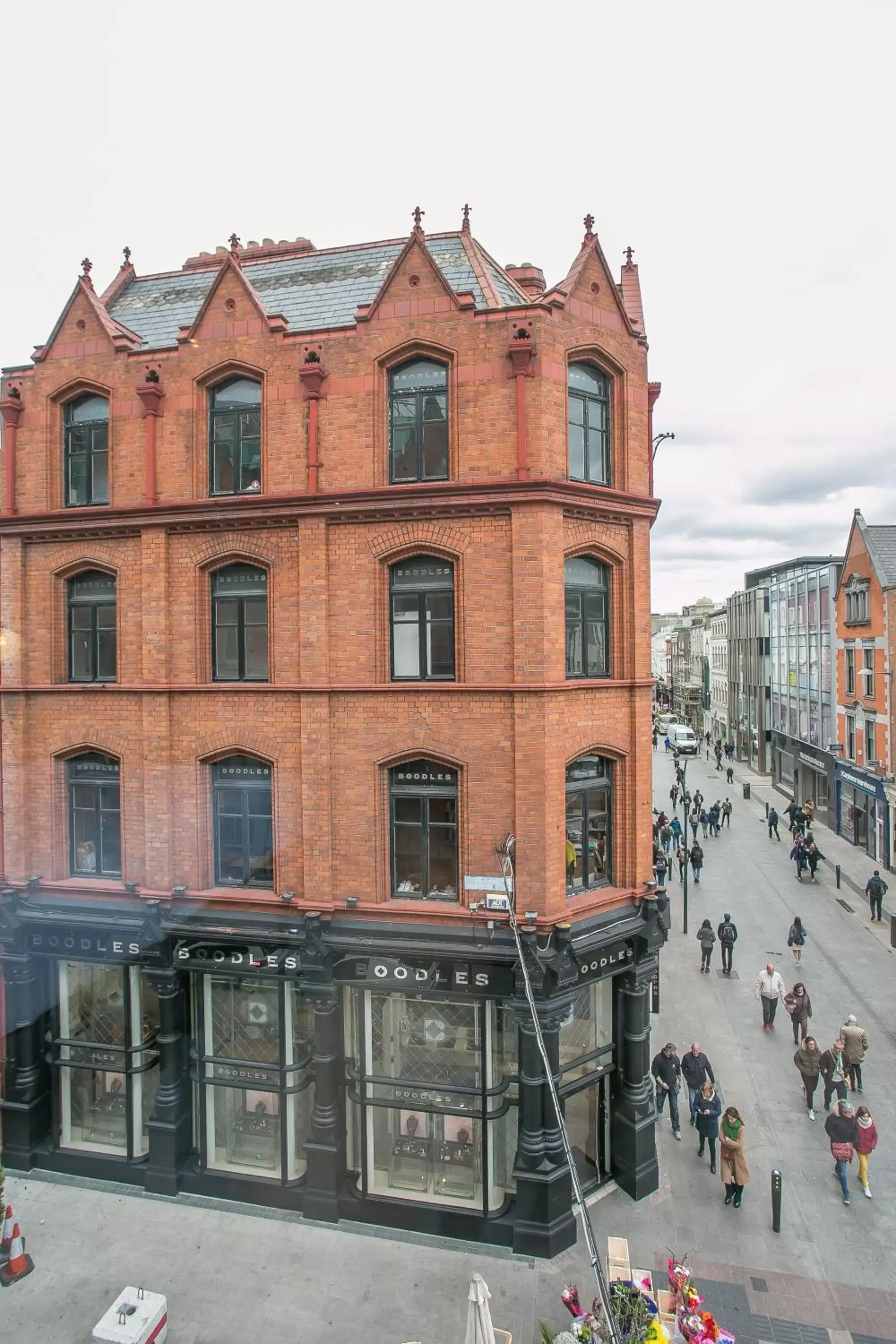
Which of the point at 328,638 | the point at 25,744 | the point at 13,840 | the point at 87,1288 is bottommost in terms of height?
the point at 87,1288

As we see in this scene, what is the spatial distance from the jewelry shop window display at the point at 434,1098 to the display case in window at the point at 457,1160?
1 centimetres

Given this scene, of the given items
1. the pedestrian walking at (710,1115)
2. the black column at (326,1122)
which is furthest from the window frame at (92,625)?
the pedestrian walking at (710,1115)

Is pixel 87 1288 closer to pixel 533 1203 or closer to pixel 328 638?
pixel 533 1203

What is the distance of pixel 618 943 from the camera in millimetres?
11820

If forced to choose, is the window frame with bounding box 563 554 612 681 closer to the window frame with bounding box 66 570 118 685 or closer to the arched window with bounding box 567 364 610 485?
the arched window with bounding box 567 364 610 485

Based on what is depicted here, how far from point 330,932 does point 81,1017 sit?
511cm

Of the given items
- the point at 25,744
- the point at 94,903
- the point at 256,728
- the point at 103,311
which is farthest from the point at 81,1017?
the point at 103,311

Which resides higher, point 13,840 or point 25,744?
point 25,744

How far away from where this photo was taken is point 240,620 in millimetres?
12508

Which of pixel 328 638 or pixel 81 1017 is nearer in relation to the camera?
pixel 328 638

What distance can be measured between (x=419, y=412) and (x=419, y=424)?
0.61ft

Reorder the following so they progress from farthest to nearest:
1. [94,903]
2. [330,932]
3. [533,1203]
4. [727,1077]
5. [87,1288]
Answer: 1. [727,1077]
2. [94,903]
3. [330,932]
4. [533,1203]
5. [87,1288]

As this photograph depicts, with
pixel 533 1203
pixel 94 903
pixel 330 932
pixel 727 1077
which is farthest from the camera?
pixel 727 1077

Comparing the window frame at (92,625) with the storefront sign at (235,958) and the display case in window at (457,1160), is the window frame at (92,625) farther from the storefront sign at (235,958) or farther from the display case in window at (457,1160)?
the display case in window at (457,1160)
